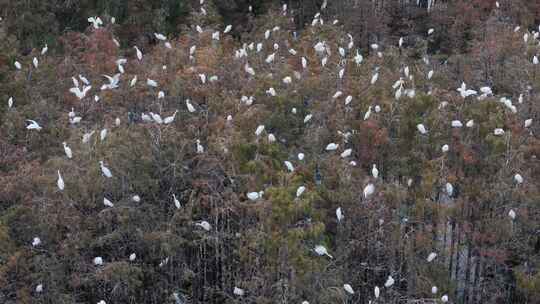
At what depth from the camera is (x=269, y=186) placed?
7.55m

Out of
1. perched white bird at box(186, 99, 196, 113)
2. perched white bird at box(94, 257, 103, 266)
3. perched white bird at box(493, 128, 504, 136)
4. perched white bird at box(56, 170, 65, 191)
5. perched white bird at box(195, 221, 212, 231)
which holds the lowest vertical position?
perched white bird at box(94, 257, 103, 266)

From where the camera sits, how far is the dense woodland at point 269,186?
749 centimetres

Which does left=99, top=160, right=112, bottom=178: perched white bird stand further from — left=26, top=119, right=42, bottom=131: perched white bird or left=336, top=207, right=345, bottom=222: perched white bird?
left=336, top=207, right=345, bottom=222: perched white bird

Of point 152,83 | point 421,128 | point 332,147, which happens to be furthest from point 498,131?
point 152,83

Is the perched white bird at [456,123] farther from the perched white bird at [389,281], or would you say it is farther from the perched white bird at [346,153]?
the perched white bird at [389,281]

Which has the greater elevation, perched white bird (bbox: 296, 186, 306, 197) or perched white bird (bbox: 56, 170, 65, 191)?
perched white bird (bbox: 296, 186, 306, 197)

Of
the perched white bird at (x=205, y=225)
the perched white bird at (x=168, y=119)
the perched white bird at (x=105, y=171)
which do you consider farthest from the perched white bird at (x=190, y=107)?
the perched white bird at (x=205, y=225)

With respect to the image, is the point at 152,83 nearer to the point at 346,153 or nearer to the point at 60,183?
the point at 60,183

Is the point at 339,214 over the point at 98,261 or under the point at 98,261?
over

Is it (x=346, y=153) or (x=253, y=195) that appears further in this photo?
(x=346, y=153)

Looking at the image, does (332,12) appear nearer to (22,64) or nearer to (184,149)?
(22,64)

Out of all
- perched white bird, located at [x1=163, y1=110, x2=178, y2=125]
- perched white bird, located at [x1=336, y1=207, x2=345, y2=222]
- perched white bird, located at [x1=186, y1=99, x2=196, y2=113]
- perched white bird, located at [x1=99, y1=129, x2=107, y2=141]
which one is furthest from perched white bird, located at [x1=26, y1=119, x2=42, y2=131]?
perched white bird, located at [x1=336, y1=207, x2=345, y2=222]

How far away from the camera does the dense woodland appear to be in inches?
295

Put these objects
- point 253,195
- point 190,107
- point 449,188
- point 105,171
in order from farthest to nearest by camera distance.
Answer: point 190,107, point 449,188, point 105,171, point 253,195
